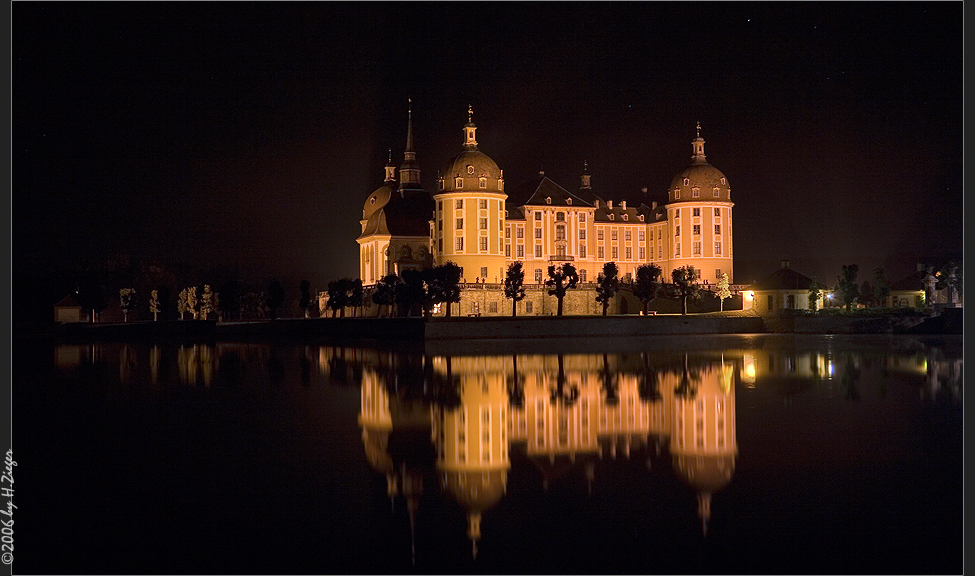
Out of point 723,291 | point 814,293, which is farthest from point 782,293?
point 723,291

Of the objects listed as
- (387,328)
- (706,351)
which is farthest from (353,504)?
(387,328)

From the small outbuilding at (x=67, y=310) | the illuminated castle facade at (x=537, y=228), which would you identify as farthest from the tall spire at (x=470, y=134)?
the small outbuilding at (x=67, y=310)

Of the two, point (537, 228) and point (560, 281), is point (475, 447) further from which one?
point (537, 228)

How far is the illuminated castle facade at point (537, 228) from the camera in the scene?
75.9 m

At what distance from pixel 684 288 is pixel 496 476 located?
56768 mm

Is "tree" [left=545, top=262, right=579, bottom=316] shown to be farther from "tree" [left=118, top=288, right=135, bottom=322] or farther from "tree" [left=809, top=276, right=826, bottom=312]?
"tree" [left=118, top=288, right=135, bottom=322]

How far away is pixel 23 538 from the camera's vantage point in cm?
1157

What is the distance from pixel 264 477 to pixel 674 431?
7789 millimetres

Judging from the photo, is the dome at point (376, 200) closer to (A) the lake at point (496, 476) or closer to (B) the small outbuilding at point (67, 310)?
Answer: (B) the small outbuilding at point (67, 310)

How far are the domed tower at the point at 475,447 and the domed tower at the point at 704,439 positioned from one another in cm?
272

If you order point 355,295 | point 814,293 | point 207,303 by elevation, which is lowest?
point 207,303

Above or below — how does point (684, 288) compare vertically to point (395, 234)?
below

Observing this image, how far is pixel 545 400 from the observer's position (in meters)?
23.9

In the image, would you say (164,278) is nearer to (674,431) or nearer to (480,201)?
(480,201)
